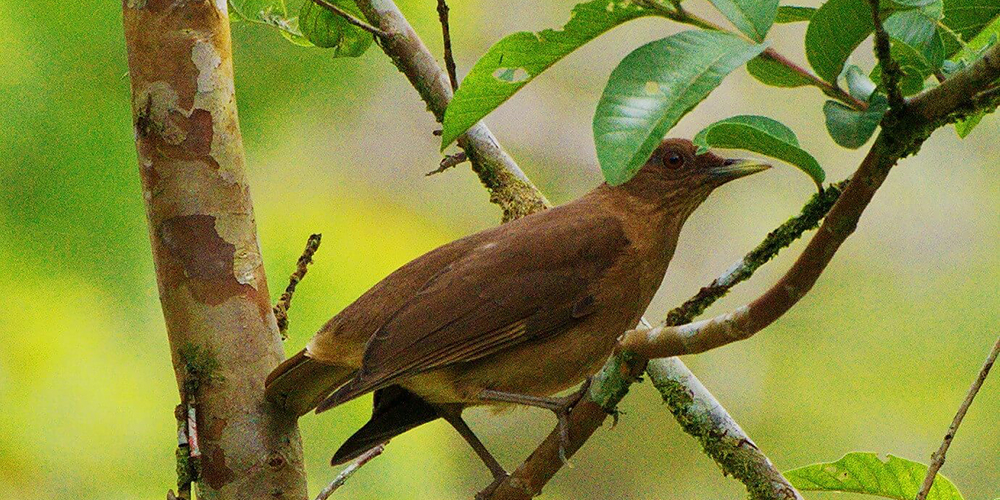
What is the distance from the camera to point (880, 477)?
106 inches

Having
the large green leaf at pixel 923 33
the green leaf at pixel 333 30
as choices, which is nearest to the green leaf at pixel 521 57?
the large green leaf at pixel 923 33

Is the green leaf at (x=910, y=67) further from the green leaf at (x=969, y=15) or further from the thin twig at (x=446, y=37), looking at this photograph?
the thin twig at (x=446, y=37)

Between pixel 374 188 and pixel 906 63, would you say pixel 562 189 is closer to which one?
pixel 374 188

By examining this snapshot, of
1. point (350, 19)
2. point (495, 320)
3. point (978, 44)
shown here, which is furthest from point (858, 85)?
point (495, 320)

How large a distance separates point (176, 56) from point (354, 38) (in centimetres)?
76

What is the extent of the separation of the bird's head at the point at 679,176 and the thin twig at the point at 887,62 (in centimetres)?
225

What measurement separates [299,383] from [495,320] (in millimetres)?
760

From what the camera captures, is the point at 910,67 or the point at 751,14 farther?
the point at 910,67

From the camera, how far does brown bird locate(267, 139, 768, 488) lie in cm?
350

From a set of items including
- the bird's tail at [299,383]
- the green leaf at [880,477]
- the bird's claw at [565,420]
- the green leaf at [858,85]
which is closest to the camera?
the green leaf at [858,85]

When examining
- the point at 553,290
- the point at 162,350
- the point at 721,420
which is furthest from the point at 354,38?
the point at 162,350

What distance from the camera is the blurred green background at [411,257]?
15.8 ft

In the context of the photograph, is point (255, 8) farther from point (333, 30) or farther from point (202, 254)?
point (202, 254)

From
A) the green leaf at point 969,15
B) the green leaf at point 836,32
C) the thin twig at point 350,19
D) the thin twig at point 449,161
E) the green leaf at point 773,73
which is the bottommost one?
the green leaf at point 836,32
